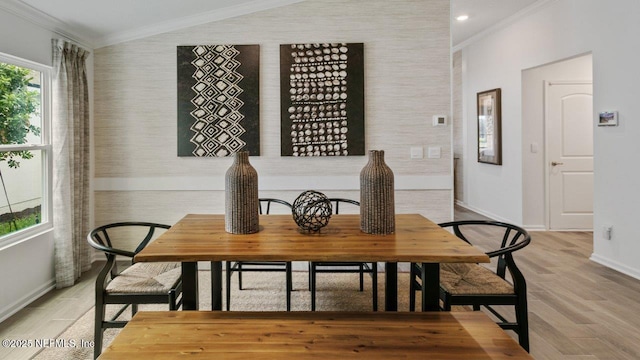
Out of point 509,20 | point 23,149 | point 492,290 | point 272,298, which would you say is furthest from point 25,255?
point 509,20

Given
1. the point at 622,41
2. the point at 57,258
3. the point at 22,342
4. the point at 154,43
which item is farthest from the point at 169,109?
the point at 622,41

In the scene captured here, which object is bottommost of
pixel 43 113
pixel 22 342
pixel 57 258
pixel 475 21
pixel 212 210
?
pixel 22 342

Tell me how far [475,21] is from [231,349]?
572 cm

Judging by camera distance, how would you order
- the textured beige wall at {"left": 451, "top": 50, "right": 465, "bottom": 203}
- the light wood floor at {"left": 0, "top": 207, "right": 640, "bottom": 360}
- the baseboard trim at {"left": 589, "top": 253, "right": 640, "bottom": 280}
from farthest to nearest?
the textured beige wall at {"left": 451, "top": 50, "right": 465, "bottom": 203}, the baseboard trim at {"left": 589, "top": 253, "right": 640, "bottom": 280}, the light wood floor at {"left": 0, "top": 207, "right": 640, "bottom": 360}

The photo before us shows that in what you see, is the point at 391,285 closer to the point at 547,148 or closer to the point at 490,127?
the point at 547,148

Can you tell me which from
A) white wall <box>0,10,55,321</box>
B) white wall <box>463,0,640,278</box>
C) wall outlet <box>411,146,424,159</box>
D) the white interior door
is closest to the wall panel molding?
wall outlet <box>411,146,424,159</box>

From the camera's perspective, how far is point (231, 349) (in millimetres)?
1360

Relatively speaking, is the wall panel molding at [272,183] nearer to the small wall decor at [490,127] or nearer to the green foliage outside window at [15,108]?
the green foliage outside window at [15,108]

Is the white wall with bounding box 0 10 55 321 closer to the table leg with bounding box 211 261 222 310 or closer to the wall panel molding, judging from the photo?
the wall panel molding

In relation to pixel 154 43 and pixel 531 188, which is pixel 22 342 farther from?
pixel 531 188

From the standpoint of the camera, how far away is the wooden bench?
1.33m

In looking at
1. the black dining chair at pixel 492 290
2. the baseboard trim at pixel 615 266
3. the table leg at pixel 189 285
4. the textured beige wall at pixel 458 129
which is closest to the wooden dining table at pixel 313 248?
the table leg at pixel 189 285

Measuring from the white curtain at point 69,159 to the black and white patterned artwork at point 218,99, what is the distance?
2.90 ft

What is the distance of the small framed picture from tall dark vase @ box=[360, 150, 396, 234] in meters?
3.11
